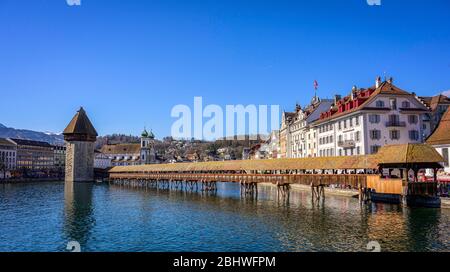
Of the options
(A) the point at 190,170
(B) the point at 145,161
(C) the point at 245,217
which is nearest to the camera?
(C) the point at 245,217

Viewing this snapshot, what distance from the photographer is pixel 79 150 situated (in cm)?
8944

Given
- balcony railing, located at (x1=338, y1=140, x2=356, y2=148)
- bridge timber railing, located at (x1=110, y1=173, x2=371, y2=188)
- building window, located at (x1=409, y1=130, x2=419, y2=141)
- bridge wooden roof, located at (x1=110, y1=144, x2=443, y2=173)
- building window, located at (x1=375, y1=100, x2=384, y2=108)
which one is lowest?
bridge timber railing, located at (x1=110, y1=173, x2=371, y2=188)

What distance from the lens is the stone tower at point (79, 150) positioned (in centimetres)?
8831

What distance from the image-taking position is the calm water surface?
56.9 ft

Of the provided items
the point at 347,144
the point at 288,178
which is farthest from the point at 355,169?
the point at 347,144

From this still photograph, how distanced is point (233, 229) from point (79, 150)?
7697 cm

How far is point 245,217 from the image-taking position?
2597 centimetres

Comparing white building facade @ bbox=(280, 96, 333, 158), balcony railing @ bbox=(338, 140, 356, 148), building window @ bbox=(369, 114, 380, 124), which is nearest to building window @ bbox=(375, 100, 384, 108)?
building window @ bbox=(369, 114, 380, 124)

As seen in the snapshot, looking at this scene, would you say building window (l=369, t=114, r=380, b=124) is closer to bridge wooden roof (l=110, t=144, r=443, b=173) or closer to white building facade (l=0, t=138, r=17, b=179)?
bridge wooden roof (l=110, t=144, r=443, b=173)

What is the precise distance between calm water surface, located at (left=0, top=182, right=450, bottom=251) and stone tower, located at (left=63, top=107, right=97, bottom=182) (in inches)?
2345
